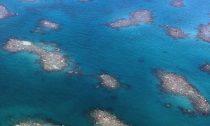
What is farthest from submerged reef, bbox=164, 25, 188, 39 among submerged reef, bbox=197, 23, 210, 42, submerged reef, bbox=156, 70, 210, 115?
submerged reef, bbox=156, 70, 210, 115

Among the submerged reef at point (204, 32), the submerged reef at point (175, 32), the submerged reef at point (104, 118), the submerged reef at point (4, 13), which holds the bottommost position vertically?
the submerged reef at point (204, 32)

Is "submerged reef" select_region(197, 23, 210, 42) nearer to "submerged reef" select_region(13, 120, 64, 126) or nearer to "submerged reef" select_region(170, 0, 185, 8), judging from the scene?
"submerged reef" select_region(170, 0, 185, 8)

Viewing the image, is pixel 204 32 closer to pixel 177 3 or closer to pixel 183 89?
pixel 177 3

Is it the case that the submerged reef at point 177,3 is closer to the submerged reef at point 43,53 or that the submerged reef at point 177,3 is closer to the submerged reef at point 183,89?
the submerged reef at point 183,89

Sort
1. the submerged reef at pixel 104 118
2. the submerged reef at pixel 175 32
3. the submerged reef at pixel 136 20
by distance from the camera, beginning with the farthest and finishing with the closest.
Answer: the submerged reef at pixel 136 20 < the submerged reef at pixel 175 32 < the submerged reef at pixel 104 118

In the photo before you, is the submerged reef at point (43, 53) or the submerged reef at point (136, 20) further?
the submerged reef at point (136, 20)

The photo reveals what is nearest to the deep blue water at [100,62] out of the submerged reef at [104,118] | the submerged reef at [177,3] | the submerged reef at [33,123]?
the submerged reef at [104,118]
